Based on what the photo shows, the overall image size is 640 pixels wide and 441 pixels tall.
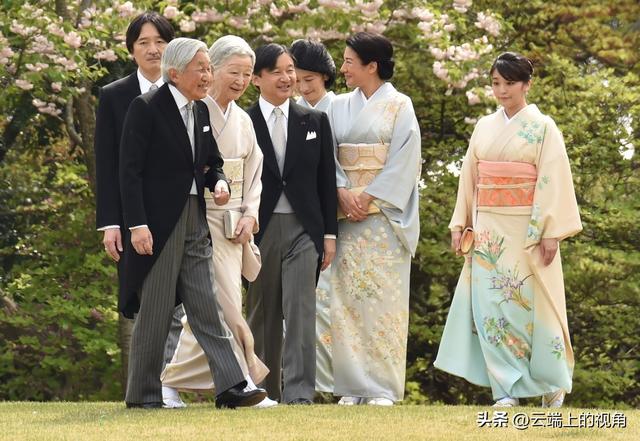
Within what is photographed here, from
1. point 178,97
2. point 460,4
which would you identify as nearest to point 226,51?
point 178,97

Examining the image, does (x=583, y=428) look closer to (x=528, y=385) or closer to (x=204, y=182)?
(x=528, y=385)

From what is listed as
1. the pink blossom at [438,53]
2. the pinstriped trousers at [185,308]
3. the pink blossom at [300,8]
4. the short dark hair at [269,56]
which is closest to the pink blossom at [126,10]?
the pink blossom at [300,8]

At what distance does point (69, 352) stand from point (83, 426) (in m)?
7.86

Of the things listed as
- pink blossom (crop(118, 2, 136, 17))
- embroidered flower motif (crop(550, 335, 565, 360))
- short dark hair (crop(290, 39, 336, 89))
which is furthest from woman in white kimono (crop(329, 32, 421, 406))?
pink blossom (crop(118, 2, 136, 17))

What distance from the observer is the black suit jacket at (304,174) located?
8359 millimetres

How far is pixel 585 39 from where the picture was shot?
17.4m

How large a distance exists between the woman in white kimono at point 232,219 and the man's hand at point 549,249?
1741 millimetres

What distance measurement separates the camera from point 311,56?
8.84 meters

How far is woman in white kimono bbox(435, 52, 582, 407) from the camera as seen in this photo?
8.53 meters

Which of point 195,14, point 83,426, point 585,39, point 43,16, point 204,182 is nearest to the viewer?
point 83,426

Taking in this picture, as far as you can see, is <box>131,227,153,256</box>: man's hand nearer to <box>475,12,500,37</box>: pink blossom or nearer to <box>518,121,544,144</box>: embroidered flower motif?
<box>518,121,544,144</box>: embroidered flower motif

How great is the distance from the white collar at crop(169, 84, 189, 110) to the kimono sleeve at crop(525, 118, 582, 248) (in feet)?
7.47

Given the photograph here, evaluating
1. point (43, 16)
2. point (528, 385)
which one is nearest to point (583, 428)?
point (528, 385)

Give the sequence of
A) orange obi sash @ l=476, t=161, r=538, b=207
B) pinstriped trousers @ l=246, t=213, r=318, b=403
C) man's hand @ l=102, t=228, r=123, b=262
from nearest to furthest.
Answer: man's hand @ l=102, t=228, r=123, b=262, pinstriped trousers @ l=246, t=213, r=318, b=403, orange obi sash @ l=476, t=161, r=538, b=207
